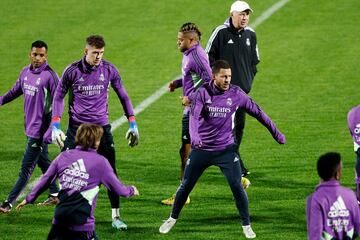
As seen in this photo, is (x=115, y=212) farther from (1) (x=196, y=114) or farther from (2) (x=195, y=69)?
(2) (x=195, y=69)

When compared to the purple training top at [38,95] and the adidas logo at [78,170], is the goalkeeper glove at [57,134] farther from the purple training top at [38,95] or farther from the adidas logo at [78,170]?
the adidas logo at [78,170]

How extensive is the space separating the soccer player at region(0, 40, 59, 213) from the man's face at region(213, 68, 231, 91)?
95.3 inches

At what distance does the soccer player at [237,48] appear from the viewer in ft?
49.0

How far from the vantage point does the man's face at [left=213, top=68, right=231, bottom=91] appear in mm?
12023

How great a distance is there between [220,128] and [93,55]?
1702 mm

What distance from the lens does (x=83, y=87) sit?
1265 centimetres

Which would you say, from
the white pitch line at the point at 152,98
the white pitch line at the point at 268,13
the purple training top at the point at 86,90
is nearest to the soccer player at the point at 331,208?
the purple training top at the point at 86,90

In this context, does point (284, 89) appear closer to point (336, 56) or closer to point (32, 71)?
Result: point (336, 56)

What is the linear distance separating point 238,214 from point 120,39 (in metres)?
12.4

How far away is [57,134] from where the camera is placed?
1252cm

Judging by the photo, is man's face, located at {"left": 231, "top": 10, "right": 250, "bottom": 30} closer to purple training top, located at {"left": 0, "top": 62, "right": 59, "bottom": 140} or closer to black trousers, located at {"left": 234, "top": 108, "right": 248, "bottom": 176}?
black trousers, located at {"left": 234, "top": 108, "right": 248, "bottom": 176}

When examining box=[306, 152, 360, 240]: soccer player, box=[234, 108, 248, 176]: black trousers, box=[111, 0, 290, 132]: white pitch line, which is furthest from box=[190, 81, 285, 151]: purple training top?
box=[111, 0, 290, 132]: white pitch line

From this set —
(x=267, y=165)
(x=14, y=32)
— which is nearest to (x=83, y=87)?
(x=267, y=165)

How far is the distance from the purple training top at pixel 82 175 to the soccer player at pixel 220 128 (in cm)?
216
